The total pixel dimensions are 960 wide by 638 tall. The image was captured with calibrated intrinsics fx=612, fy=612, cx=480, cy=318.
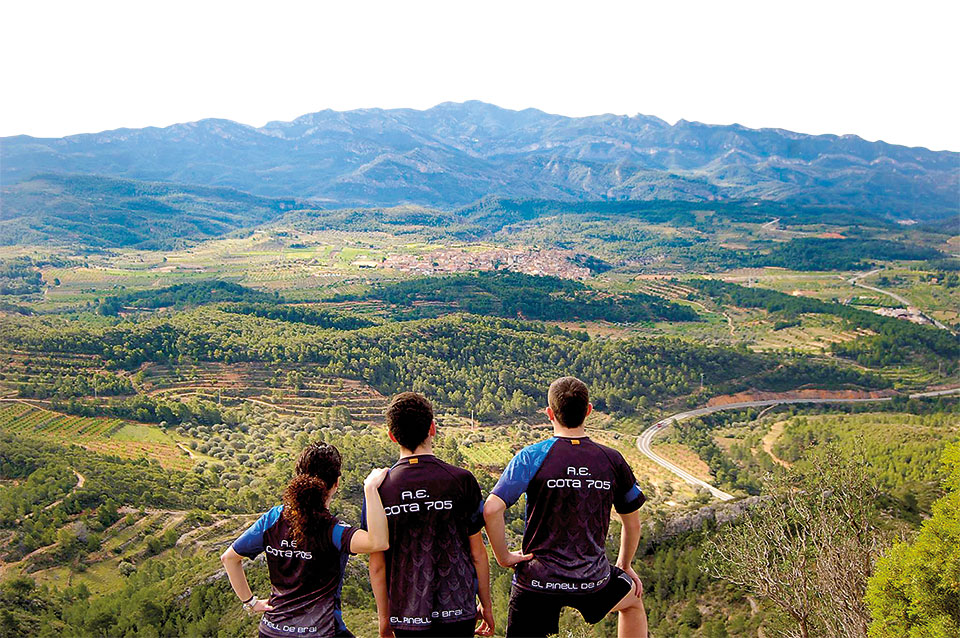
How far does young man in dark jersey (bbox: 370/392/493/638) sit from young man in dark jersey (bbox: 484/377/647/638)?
0.29 meters

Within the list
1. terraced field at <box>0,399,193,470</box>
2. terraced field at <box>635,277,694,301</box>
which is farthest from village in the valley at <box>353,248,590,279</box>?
→ terraced field at <box>0,399,193,470</box>

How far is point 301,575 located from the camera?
4238 mm

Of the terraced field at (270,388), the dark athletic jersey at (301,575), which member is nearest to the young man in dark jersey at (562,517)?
the dark athletic jersey at (301,575)

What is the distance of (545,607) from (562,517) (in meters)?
0.70

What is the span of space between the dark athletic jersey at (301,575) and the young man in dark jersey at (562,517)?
1132 millimetres

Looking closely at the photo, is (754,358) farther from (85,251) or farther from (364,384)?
(85,251)

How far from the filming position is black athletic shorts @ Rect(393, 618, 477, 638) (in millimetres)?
4289

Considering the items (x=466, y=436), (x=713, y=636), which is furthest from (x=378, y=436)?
(x=713, y=636)

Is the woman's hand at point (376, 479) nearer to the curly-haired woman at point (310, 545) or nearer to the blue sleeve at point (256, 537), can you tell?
the curly-haired woman at point (310, 545)

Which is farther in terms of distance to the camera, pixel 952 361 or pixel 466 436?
pixel 952 361

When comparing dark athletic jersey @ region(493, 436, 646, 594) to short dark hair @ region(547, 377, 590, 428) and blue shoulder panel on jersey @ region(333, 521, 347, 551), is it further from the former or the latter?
blue shoulder panel on jersey @ region(333, 521, 347, 551)

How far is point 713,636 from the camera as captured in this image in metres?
14.1

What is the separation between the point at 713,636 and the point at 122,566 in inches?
742

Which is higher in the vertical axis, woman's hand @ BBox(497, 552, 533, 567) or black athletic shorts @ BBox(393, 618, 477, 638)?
woman's hand @ BBox(497, 552, 533, 567)
